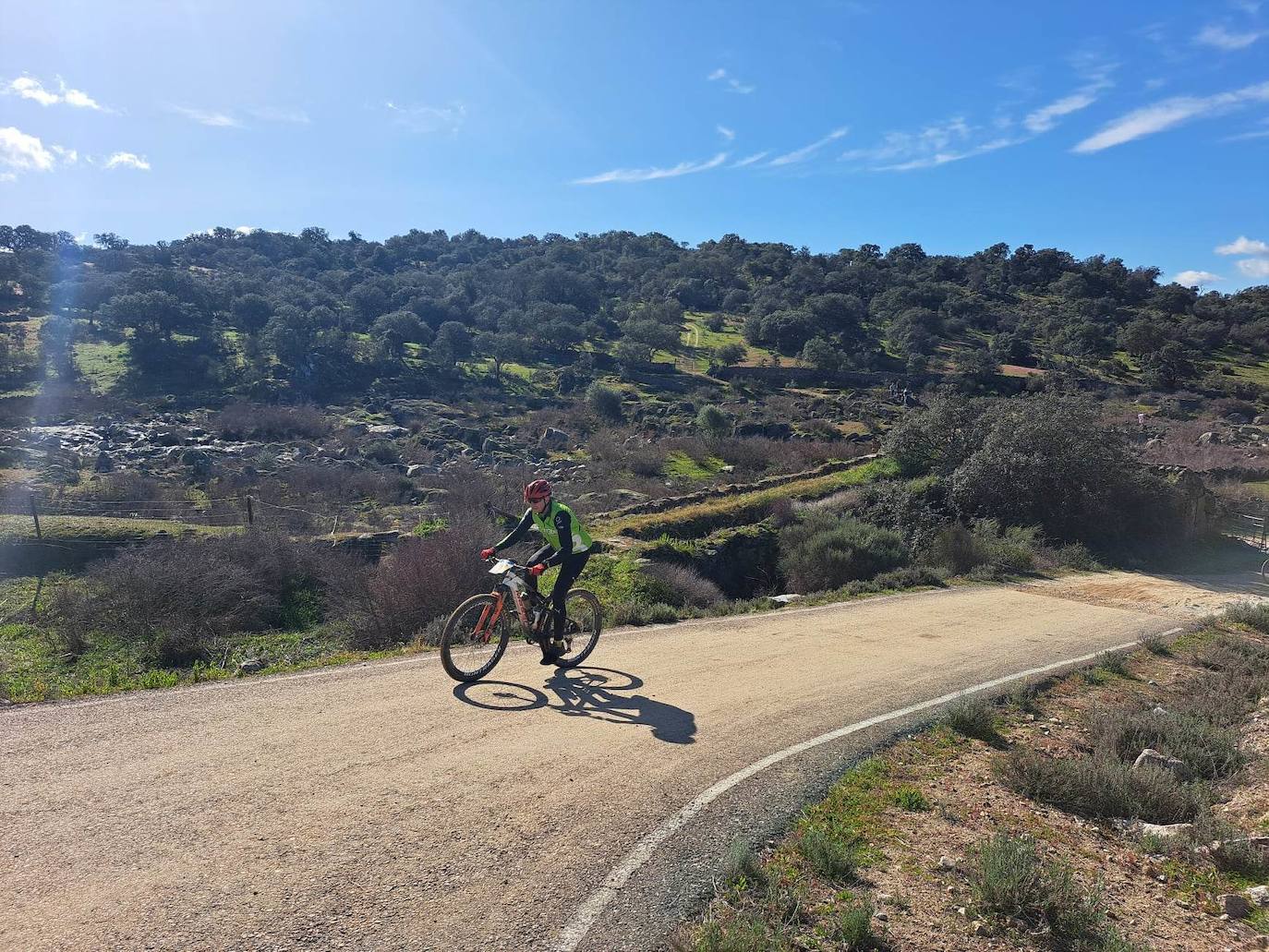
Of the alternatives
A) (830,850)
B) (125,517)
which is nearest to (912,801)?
(830,850)

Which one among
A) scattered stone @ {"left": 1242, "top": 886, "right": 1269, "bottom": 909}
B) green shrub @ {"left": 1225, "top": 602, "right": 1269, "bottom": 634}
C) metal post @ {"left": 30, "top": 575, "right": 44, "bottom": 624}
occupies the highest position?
scattered stone @ {"left": 1242, "top": 886, "right": 1269, "bottom": 909}

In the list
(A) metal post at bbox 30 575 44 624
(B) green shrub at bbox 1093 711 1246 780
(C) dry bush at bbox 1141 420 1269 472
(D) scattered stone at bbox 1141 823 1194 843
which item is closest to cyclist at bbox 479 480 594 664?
(D) scattered stone at bbox 1141 823 1194 843

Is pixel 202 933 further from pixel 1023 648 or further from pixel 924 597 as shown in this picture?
pixel 924 597

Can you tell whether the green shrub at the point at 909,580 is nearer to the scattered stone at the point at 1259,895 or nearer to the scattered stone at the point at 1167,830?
the scattered stone at the point at 1167,830

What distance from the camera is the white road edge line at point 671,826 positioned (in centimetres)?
376

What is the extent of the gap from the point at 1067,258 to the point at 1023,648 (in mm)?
113834

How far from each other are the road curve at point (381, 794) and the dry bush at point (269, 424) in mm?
38031

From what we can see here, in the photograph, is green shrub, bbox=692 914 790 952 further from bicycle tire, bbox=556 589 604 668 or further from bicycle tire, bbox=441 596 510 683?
bicycle tire, bbox=556 589 604 668

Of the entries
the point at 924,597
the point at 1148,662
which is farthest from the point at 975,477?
the point at 1148,662

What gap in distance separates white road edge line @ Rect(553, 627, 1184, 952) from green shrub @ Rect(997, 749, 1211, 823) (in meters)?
1.27

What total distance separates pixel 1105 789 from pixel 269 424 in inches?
1731

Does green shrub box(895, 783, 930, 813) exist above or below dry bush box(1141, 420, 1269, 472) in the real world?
below

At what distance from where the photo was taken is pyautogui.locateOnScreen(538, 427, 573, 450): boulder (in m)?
42.6

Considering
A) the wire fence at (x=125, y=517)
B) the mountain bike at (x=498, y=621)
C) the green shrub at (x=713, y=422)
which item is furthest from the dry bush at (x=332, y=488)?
the mountain bike at (x=498, y=621)
